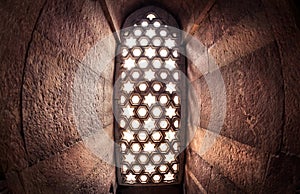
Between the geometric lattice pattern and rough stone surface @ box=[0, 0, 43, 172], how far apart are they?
1573 millimetres

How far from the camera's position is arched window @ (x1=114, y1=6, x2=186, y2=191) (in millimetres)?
2598

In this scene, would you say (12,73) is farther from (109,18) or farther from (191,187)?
(191,187)

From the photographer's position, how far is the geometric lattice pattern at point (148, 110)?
8.52 ft

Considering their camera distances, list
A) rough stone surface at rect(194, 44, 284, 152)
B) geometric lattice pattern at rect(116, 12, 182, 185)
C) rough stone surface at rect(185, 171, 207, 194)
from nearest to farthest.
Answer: rough stone surface at rect(194, 44, 284, 152), rough stone surface at rect(185, 171, 207, 194), geometric lattice pattern at rect(116, 12, 182, 185)

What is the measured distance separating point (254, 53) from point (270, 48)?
149mm

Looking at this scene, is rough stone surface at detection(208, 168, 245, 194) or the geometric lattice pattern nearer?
rough stone surface at detection(208, 168, 245, 194)

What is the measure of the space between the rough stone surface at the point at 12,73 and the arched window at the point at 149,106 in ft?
5.16

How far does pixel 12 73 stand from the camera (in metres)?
0.98

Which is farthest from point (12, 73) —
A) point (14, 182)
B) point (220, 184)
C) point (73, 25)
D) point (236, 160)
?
point (220, 184)

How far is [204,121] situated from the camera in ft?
7.04

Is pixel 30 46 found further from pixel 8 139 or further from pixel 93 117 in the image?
pixel 93 117

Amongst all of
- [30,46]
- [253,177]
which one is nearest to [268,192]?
[253,177]

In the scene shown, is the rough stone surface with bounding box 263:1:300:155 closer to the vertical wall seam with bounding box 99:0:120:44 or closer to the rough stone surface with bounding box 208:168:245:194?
the rough stone surface with bounding box 208:168:245:194

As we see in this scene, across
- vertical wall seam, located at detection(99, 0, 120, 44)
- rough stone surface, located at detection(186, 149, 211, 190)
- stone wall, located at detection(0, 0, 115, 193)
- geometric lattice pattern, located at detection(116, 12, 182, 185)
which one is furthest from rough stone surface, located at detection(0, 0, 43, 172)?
geometric lattice pattern, located at detection(116, 12, 182, 185)
